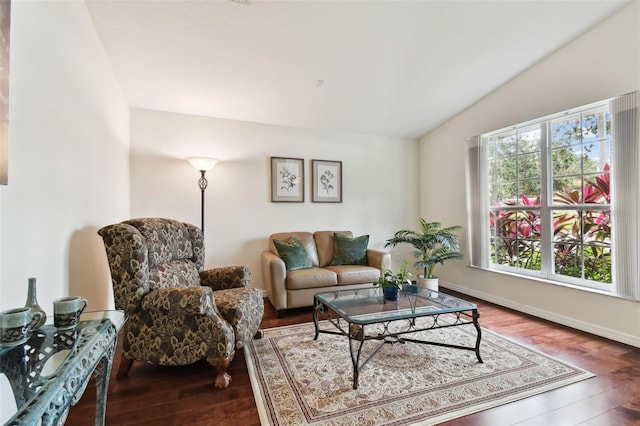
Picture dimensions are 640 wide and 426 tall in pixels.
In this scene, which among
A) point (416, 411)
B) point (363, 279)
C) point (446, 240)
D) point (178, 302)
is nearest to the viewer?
point (416, 411)

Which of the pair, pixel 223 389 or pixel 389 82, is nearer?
pixel 223 389

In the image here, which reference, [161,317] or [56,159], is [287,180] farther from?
[56,159]

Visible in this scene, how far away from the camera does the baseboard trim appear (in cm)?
237

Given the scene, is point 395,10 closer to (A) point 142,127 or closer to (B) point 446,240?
(B) point 446,240

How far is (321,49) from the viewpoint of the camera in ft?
8.50

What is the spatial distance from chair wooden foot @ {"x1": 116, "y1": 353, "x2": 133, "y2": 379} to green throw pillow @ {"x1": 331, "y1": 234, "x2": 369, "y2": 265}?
2339 millimetres

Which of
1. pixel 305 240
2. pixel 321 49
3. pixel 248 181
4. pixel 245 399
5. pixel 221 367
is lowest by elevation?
pixel 245 399

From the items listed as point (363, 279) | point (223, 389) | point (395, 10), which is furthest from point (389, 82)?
point (223, 389)

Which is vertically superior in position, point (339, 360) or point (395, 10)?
point (395, 10)

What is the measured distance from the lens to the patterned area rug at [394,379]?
1552 millimetres

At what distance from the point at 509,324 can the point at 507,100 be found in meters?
2.54

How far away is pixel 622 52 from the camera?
2.40 meters

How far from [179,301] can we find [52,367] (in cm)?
97

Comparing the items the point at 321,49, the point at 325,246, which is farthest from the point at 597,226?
the point at 321,49
